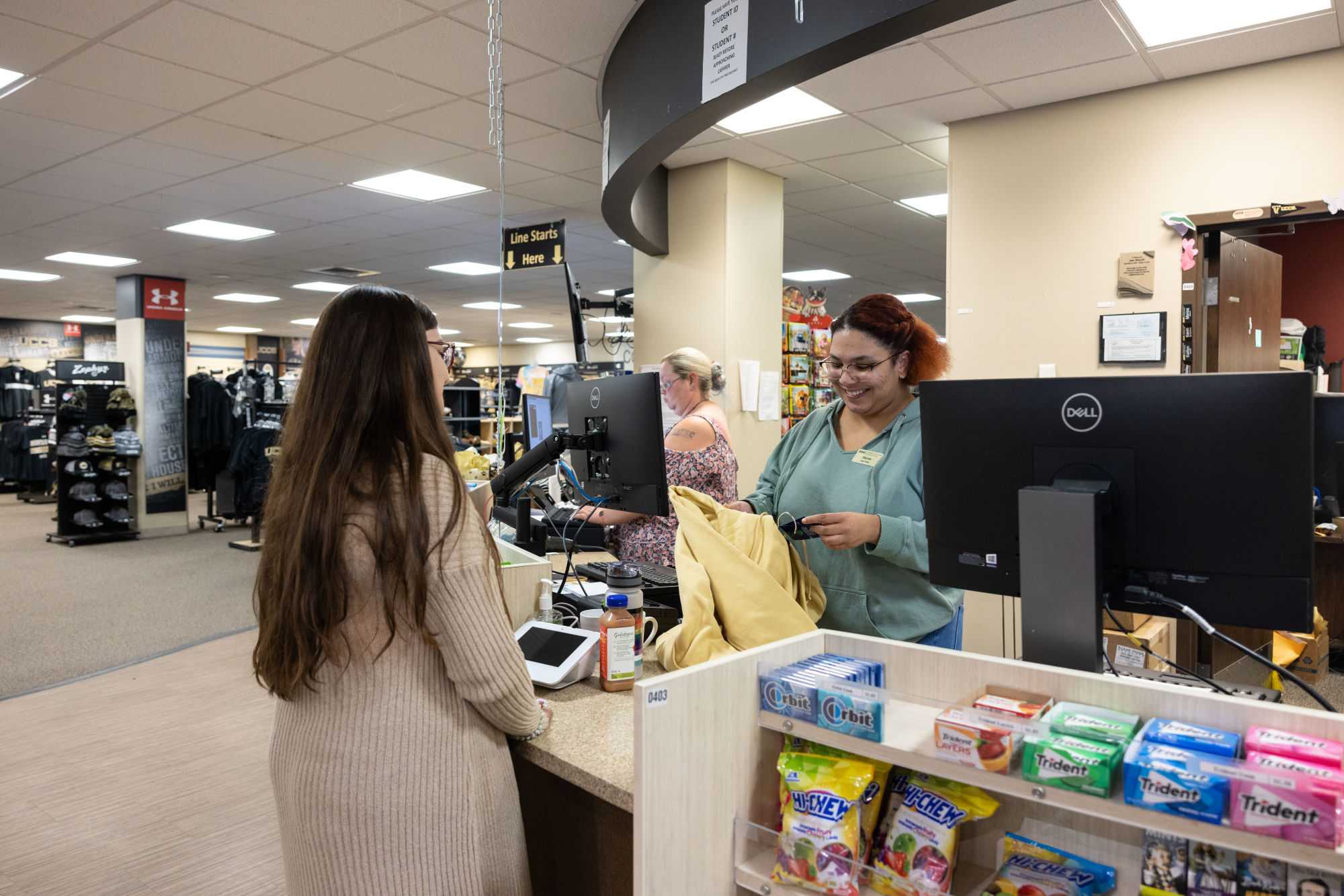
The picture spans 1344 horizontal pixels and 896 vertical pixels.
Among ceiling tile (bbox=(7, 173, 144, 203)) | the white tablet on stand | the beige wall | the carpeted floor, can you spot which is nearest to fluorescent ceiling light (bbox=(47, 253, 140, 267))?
ceiling tile (bbox=(7, 173, 144, 203))

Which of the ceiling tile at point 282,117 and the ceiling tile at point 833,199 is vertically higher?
the ceiling tile at point 282,117

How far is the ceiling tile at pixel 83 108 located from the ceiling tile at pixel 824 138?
3208mm

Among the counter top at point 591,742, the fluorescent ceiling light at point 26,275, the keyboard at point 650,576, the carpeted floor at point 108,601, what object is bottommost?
the carpeted floor at point 108,601

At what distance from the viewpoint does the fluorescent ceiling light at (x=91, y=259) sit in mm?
8258

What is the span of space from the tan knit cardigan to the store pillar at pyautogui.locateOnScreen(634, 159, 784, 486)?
387 centimetres

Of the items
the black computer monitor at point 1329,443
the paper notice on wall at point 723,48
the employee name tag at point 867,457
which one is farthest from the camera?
the black computer monitor at point 1329,443

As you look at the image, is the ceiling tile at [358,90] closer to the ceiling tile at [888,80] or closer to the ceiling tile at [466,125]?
the ceiling tile at [466,125]

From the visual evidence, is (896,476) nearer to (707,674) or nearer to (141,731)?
(707,674)

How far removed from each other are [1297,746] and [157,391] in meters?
10.6

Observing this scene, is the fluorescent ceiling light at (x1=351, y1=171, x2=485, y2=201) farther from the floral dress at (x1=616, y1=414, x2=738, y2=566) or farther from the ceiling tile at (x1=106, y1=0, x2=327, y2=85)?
the floral dress at (x1=616, y1=414, x2=738, y2=566)

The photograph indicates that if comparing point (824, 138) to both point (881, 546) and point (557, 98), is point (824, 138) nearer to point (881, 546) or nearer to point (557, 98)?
point (557, 98)

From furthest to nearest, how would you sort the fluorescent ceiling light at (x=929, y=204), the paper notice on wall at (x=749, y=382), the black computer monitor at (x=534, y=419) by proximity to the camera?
the fluorescent ceiling light at (x=929, y=204), the paper notice on wall at (x=749, y=382), the black computer monitor at (x=534, y=419)

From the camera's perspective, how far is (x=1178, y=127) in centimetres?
368

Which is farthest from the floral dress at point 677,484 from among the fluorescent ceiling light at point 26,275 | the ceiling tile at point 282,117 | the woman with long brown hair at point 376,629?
the fluorescent ceiling light at point 26,275
